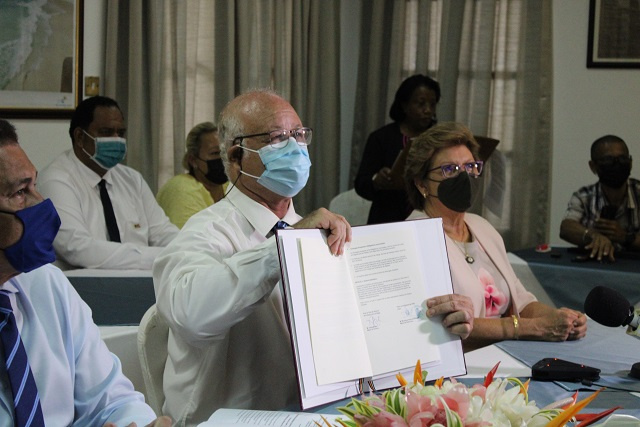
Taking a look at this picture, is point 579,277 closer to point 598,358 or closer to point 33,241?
point 598,358

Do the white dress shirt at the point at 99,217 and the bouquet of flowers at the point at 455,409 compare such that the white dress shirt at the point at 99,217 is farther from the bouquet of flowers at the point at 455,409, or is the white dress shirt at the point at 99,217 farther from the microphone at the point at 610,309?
the bouquet of flowers at the point at 455,409

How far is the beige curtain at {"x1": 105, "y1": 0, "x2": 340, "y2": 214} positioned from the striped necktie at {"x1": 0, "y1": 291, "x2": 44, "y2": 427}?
397 centimetres

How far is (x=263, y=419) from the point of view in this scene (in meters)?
1.56

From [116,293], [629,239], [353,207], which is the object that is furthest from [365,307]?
[353,207]

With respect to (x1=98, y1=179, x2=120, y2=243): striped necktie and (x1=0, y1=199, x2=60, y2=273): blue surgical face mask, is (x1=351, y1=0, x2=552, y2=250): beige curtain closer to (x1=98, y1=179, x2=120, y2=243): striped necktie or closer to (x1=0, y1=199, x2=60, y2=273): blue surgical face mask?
(x1=98, y1=179, x2=120, y2=243): striped necktie

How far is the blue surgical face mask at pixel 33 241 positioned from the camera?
149 cm

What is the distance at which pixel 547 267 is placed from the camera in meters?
4.02

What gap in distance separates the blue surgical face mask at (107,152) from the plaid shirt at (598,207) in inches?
102

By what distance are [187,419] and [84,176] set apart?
7.34ft

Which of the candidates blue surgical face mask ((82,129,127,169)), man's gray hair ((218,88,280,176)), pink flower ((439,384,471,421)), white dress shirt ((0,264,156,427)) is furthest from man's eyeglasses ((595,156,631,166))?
pink flower ((439,384,471,421))

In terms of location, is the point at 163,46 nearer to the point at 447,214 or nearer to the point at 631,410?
the point at 447,214

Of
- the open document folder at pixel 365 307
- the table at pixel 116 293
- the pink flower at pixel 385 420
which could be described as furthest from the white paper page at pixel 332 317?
the table at pixel 116 293

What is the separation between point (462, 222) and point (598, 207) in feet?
6.93

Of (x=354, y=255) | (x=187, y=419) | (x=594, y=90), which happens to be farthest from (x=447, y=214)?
(x=594, y=90)
